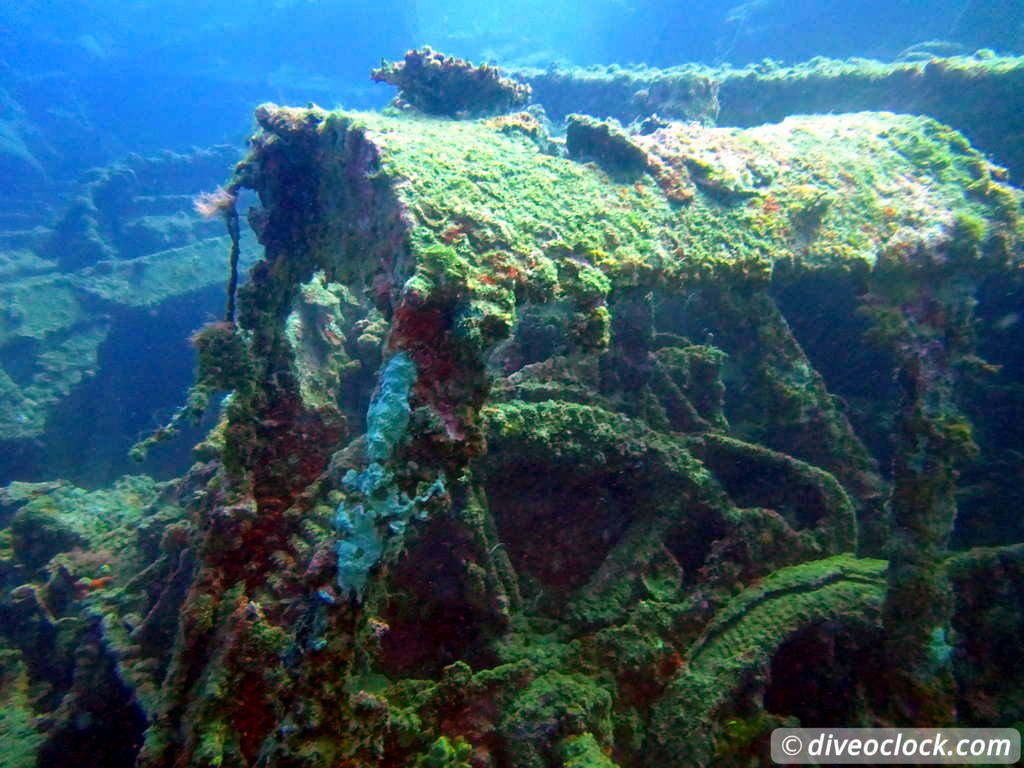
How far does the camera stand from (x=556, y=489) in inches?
169

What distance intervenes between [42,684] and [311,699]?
17.4 feet

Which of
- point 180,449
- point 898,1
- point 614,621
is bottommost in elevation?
point 614,621

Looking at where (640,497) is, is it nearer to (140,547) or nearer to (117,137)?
(140,547)

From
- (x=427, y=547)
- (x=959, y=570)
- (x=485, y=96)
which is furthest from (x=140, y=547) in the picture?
(x=959, y=570)

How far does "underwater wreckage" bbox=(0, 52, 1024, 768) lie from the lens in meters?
2.64

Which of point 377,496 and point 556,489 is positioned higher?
point 556,489

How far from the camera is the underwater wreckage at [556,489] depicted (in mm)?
2639

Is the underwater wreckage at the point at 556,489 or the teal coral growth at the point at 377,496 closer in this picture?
the teal coral growth at the point at 377,496

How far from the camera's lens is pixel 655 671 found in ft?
10.6

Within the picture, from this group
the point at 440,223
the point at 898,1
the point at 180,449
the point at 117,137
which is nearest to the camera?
the point at 440,223

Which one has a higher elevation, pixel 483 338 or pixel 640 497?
pixel 483 338

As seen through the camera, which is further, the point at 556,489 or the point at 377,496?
the point at 556,489

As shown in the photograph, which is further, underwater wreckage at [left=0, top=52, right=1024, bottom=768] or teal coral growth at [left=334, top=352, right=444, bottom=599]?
underwater wreckage at [left=0, top=52, right=1024, bottom=768]

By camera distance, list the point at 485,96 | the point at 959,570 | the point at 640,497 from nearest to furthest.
→ the point at 959,570 < the point at 640,497 < the point at 485,96
